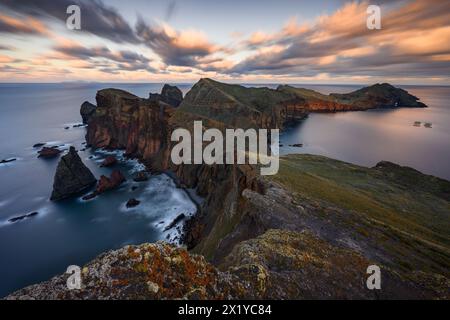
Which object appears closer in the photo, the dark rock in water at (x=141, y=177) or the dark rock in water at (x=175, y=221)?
the dark rock in water at (x=175, y=221)

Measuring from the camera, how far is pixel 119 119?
9712 cm

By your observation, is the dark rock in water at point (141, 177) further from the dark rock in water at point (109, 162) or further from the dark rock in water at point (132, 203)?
the dark rock in water at point (109, 162)

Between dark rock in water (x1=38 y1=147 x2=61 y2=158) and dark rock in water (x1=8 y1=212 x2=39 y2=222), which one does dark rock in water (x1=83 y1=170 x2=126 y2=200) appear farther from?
dark rock in water (x1=38 y1=147 x2=61 y2=158)

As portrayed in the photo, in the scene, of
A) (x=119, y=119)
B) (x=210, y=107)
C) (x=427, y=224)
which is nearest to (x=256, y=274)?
(x=427, y=224)

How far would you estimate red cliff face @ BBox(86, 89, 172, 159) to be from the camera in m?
86.2

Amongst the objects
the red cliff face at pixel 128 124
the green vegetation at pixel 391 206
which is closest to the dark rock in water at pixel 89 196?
the red cliff face at pixel 128 124

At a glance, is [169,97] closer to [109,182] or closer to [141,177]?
[141,177]

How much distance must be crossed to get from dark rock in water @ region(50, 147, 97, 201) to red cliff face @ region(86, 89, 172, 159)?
2530 centimetres

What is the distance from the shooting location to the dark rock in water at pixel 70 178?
6153 centimetres

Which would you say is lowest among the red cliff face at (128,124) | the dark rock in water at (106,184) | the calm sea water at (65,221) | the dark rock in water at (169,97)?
the calm sea water at (65,221)

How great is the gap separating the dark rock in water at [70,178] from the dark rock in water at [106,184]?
16.4 feet

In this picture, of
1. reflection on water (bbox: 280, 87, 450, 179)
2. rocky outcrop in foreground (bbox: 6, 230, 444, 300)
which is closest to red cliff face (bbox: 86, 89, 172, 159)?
reflection on water (bbox: 280, 87, 450, 179)
